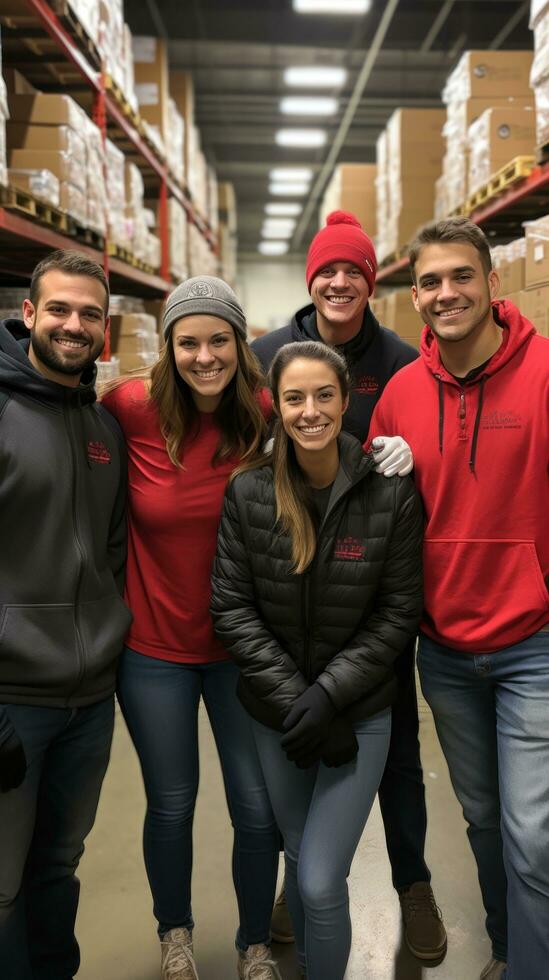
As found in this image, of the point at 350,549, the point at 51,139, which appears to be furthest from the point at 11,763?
the point at 51,139

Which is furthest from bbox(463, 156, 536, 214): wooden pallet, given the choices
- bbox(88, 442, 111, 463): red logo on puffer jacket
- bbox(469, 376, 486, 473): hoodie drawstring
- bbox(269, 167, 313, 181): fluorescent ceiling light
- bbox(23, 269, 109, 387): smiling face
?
bbox(269, 167, 313, 181): fluorescent ceiling light

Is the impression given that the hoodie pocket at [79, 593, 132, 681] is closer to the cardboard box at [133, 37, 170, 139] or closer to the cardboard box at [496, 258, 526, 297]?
the cardboard box at [496, 258, 526, 297]

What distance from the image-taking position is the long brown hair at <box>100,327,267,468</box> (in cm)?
206

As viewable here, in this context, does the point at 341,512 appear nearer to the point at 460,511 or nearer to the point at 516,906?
the point at 460,511

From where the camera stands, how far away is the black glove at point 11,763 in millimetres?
1687

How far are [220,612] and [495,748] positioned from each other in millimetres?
840

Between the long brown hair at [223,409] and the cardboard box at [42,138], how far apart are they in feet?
6.82

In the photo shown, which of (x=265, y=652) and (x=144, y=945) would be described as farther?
(x=144, y=945)

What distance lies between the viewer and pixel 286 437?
1.99 metres

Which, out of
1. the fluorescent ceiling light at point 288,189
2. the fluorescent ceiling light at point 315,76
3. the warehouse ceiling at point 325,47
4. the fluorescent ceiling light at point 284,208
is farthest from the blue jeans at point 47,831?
the fluorescent ceiling light at point 284,208

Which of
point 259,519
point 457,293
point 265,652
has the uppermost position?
point 457,293

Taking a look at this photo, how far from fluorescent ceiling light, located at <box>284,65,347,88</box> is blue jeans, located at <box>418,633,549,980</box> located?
8585mm

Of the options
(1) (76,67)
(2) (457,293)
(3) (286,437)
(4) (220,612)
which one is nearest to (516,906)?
(4) (220,612)

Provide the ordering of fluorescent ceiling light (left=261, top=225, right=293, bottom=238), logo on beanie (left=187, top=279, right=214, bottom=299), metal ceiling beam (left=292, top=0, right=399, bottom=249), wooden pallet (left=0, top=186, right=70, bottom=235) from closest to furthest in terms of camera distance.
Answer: logo on beanie (left=187, top=279, right=214, bottom=299), wooden pallet (left=0, top=186, right=70, bottom=235), metal ceiling beam (left=292, top=0, right=399, bottom=249), fluorescent ceiling light (left=261, top=225, right=293, bottom=238)
